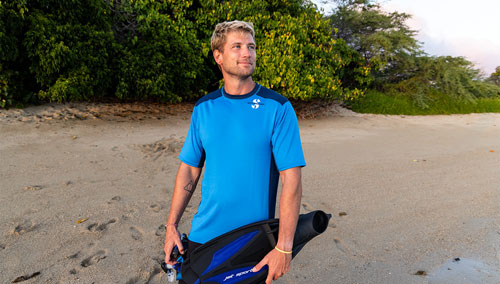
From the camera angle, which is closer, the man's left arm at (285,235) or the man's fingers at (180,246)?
the man's left arm at (285,235)

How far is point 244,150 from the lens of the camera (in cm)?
169

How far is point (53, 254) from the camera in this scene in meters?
3.67

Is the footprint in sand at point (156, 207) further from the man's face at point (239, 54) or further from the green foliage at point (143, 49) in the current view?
the green foliage at point (143, 49)

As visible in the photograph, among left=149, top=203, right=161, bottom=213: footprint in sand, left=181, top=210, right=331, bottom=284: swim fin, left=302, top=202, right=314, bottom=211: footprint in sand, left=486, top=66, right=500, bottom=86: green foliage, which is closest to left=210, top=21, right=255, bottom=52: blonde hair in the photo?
left=181, top=210, right=331, bottom=284: swim fin

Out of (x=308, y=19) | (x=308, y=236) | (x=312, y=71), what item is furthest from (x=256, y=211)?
(x=308, y=19)

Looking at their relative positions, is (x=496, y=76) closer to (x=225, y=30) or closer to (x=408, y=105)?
(x=408, y=105)

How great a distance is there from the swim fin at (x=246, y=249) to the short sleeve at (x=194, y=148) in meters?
0.48

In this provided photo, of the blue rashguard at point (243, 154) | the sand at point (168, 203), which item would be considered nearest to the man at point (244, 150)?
the blue rashguard at point (243, 154)

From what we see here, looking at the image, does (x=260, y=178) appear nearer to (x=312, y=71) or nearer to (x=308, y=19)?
(x=312, y=71)

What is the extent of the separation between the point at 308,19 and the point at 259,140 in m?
12.0

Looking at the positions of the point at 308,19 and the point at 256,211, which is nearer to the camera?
the point at 256,211

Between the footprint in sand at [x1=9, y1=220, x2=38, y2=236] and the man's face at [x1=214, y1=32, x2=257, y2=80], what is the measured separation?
12.0 feet

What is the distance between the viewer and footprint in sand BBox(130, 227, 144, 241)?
13.1 ft

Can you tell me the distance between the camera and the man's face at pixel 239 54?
170cm
